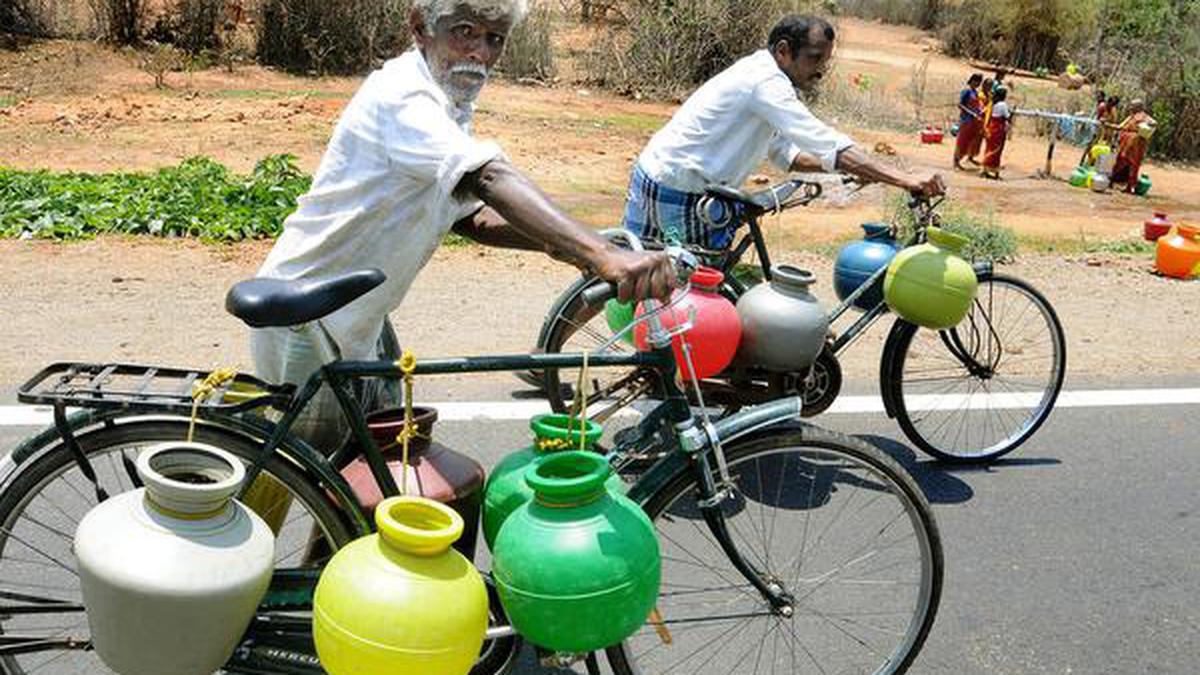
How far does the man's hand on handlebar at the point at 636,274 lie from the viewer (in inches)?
96.7

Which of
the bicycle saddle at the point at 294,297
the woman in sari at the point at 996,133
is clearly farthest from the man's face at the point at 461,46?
the woman in sari at the point at 996,133

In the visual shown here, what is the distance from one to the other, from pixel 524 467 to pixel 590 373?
1986mm

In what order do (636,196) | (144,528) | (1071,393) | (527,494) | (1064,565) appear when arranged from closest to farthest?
(144,528)
(527,494)
(1064,565)
(636,196)
(1071,393)

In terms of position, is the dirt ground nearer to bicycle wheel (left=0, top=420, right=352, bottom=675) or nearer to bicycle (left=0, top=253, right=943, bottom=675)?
bicycle wheel (left=0, top=420, right=352, bottom=675)

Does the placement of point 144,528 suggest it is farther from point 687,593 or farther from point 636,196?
point 636,196

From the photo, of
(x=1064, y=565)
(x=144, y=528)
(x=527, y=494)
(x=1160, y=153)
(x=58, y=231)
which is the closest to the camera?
(x=144, y=528)

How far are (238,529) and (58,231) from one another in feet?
20.1

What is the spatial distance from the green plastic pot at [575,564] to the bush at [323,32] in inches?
715

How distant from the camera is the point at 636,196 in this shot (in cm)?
539

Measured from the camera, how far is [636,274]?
2455 mm

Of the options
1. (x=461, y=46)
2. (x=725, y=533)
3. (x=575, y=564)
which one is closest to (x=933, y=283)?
(x=725, y=533)

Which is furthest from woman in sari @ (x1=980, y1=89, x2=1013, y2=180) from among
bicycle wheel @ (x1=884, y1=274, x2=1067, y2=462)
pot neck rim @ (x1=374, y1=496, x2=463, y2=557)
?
pot neck rim @ (x1=374, y1=496, x2=463, y2=557)

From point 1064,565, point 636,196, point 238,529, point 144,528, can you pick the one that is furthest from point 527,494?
point 636,196

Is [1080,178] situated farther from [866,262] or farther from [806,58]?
[866,262]
